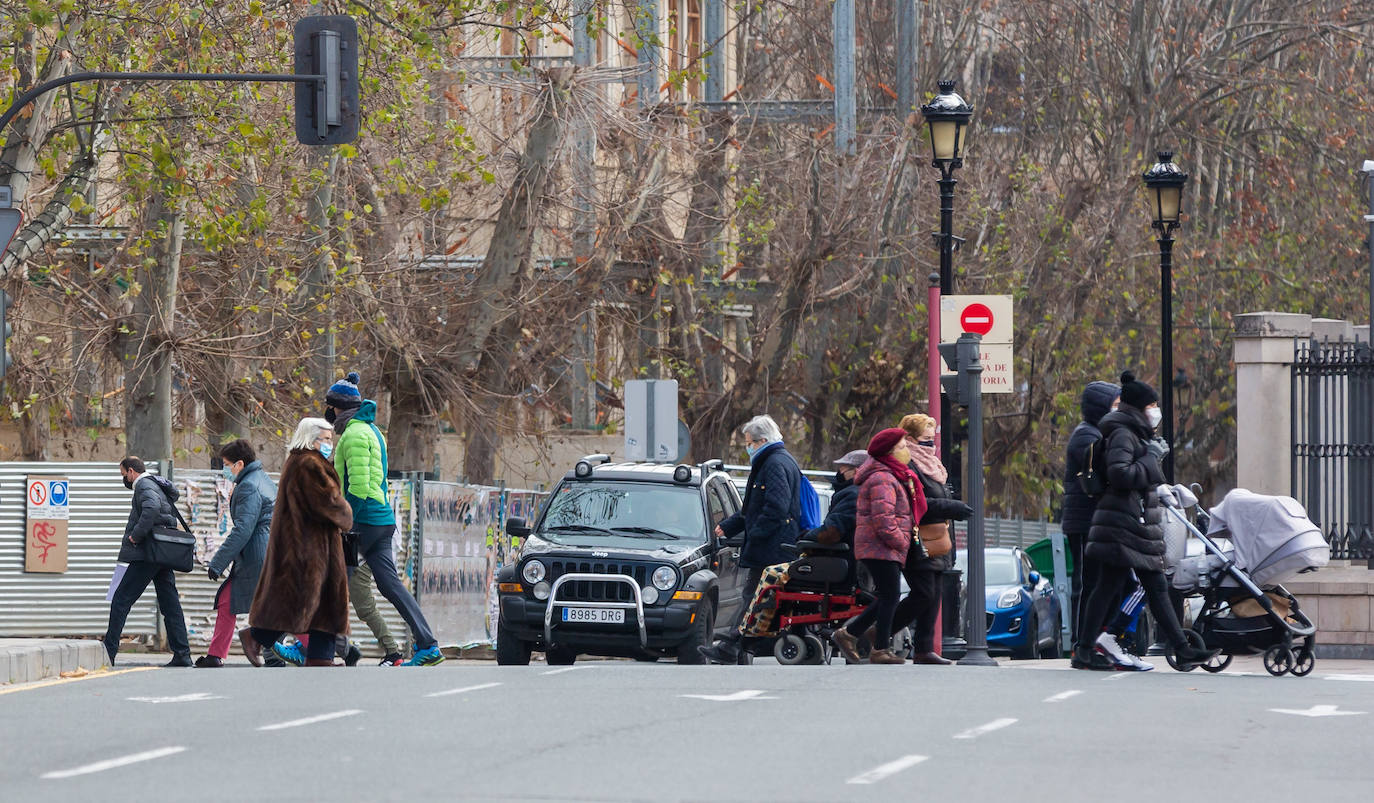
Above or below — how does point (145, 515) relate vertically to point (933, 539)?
above

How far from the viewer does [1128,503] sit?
1470 centimetres

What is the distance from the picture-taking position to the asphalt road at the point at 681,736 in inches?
353

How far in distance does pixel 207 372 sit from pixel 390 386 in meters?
2.35

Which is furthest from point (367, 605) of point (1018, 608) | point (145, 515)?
point (1018, 608)

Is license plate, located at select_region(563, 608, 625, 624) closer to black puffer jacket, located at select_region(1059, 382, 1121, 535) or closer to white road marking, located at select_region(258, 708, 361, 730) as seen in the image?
black puffer jacket, located at select_region(1059, 382, 1121, 535)

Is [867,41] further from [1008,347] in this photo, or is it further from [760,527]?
[760,527]

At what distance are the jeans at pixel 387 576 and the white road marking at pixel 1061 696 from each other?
491 cm

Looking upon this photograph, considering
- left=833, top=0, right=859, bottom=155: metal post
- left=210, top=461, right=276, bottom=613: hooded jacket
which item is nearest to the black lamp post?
left=210, top=461, right=276, bottom=613: hooded jacket

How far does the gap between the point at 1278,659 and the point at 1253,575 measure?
1.96ft

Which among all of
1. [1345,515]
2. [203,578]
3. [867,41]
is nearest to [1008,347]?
[1345,515]

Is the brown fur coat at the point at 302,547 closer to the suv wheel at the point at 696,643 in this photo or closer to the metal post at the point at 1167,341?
the suv wheel at the point at 696,643

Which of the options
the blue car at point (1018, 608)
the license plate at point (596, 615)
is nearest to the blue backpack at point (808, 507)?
the license plate at point (596, 615)

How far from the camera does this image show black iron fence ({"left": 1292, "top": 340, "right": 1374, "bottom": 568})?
68.4 ft

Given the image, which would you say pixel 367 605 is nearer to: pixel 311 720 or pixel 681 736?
pixel 311 720
